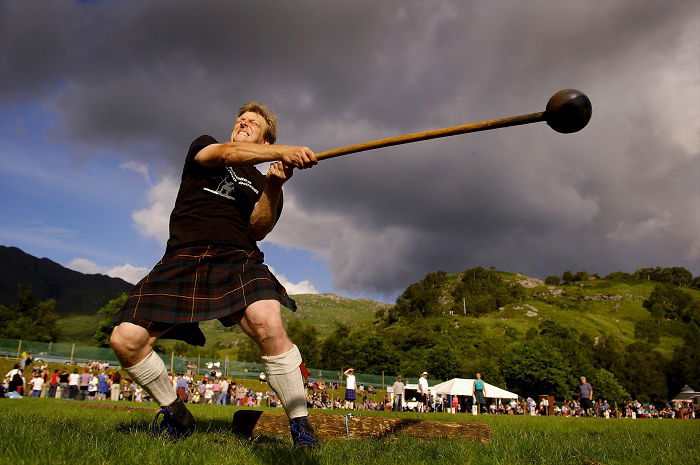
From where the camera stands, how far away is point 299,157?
3.34 metres

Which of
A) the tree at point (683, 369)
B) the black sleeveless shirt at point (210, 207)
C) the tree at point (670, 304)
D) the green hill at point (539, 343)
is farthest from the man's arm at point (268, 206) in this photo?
the tree at point (670, 304)

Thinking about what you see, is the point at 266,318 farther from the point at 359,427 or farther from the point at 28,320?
the point at 28,320

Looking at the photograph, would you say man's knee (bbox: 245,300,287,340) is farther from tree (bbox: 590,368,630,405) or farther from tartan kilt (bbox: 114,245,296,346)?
tree (bbox: 590,368,630,405)

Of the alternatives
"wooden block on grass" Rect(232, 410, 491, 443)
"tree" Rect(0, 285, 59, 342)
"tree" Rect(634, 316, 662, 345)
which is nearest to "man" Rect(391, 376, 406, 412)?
"wooden block on grass" Rect(232, 410, 491, 443)

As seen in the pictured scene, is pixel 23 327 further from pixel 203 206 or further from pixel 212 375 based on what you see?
pixel 203 206

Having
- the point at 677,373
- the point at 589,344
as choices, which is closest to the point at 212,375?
the point at 589,344

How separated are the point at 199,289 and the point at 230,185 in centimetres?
89

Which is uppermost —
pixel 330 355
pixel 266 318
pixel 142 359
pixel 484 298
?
pixel 484 298

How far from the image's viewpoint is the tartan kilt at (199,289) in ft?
11.7

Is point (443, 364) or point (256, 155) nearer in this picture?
point (256, 155)

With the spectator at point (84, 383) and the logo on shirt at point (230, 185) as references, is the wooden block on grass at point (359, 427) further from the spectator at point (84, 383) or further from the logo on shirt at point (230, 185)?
the spectator at point (84, 383)

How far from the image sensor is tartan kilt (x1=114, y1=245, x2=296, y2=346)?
3578 millimetres

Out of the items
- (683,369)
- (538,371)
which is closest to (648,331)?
(683,369)

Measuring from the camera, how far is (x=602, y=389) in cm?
8850
